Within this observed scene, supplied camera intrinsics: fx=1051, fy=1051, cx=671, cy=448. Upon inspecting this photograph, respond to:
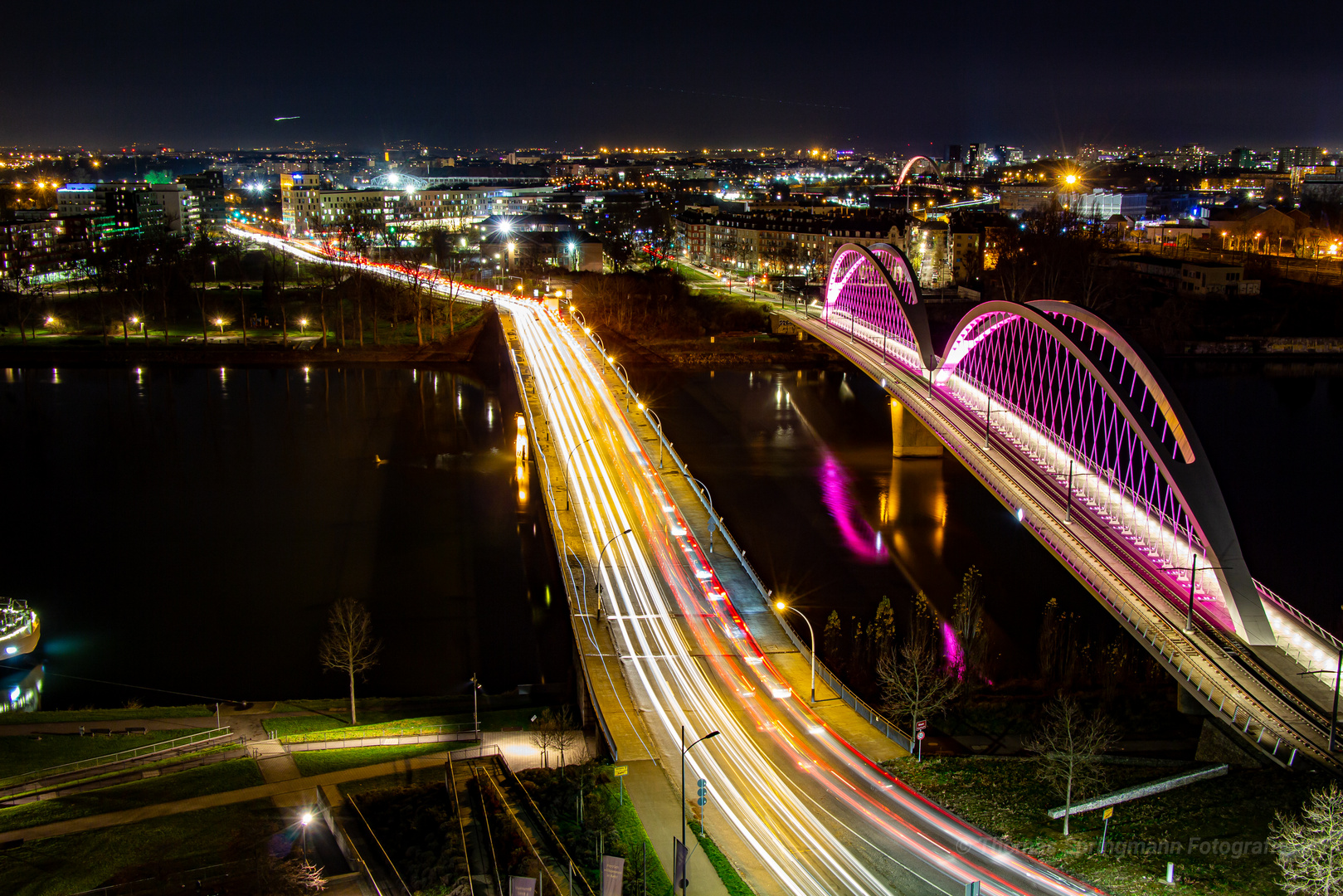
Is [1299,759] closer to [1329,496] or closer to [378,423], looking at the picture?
[1329,496]

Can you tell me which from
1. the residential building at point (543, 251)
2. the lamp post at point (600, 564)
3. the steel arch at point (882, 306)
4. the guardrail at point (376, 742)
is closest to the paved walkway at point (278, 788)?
the guardrail at point (376, 742)

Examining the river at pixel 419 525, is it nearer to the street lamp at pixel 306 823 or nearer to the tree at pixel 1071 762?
the tree at pixel 1071 762

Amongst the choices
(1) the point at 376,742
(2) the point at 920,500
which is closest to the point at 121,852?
(1) the point at 376,742

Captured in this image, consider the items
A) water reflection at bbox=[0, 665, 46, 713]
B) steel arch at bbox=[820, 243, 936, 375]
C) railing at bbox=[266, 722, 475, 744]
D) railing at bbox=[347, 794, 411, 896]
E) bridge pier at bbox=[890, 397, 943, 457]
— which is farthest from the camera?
steel arch at bbox=[820, 243, 936, 375]

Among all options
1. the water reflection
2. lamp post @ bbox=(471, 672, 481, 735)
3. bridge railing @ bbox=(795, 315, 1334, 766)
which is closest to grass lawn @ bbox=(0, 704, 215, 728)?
the water reflection

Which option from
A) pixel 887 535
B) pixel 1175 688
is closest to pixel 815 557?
pixel 887 535

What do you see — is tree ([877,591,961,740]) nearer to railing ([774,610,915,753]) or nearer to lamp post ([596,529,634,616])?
railing ([774,610,915,753])
